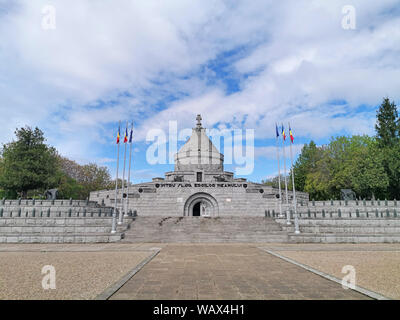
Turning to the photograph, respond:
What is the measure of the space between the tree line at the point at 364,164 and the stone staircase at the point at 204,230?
1956 centimetres

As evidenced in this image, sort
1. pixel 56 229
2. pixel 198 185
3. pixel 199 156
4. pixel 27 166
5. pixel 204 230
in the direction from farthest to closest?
1. pixel 199 156
2. pixel 198 185
3. pixel 27 166
4. pixel 204 230
5. pixel 56 229

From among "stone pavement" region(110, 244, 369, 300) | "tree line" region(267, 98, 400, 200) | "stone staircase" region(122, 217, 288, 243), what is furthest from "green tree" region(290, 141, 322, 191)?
"stone pavement" region(110, 244, 369, 300)

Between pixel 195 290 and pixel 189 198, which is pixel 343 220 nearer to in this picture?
pixel 189 198

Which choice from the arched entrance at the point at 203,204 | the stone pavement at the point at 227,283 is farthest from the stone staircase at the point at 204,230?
the stone pavement at the point at 227,283

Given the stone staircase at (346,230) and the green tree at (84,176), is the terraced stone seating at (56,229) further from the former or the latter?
the green tree at (84,176)

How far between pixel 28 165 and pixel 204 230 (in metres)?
26.0

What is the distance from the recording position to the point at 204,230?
21.6 meters

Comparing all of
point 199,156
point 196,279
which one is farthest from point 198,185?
point 196,279

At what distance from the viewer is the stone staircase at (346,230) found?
1883cm

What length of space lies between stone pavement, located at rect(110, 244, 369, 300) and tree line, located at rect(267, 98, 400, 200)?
3211 cm

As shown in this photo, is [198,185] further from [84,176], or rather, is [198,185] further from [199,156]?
[84,176]
